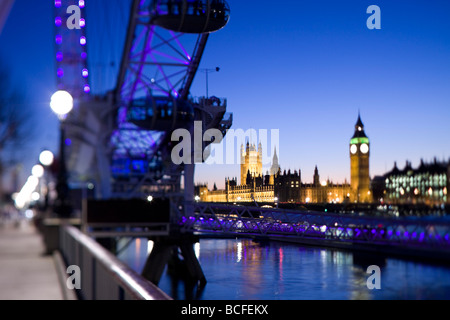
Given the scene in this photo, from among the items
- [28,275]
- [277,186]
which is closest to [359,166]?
[277,186]

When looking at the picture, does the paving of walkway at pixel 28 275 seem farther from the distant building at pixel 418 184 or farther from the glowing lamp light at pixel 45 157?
the glowing lamp light at pixel 45 157

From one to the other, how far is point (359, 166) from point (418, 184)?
70 cm

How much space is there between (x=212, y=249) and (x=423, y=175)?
10.4ft

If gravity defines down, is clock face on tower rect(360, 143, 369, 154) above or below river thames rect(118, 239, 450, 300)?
above

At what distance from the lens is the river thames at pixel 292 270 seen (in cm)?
704

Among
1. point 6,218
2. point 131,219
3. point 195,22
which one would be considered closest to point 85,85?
point 6,218

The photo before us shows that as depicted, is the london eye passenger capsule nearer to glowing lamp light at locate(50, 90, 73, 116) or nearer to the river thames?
the river thames

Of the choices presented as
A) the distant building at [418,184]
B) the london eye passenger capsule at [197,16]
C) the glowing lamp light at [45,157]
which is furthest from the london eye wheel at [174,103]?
the glowing lamp light at [45,157]

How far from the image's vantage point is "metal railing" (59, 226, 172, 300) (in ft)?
17.7

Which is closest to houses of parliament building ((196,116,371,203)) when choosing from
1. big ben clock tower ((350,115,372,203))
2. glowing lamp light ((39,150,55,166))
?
big ben clock tower ((350,115,372,203))

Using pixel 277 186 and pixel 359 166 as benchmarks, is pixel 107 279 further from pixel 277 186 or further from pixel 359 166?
pixel 359 166

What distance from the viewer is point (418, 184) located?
659 cm

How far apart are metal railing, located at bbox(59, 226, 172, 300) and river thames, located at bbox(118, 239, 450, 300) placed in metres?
1.28
